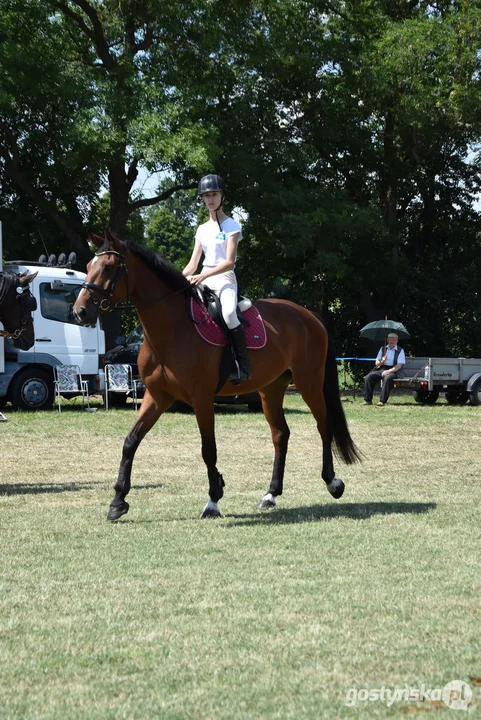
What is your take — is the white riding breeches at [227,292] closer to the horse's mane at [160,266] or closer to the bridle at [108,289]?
the horse's mane at [160,266]

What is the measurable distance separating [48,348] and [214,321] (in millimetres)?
13128

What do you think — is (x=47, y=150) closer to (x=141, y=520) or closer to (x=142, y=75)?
(x=142, y=75)

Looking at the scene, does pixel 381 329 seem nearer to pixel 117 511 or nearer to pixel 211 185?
pixel 211 185

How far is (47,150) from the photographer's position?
2805 centimetres

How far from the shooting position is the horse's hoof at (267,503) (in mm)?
8800

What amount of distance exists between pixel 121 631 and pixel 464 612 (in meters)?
1.78

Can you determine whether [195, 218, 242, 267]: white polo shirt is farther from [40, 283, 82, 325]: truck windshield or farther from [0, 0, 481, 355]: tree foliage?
[0, 0, 481, 355]: tree foliage

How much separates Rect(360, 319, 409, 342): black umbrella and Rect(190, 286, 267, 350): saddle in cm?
1855

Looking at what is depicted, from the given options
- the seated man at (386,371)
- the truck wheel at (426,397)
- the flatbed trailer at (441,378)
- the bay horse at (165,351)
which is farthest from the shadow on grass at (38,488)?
the truck wheel at (426,397)

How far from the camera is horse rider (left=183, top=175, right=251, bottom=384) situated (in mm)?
8484

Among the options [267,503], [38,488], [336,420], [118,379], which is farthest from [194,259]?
[118,379]

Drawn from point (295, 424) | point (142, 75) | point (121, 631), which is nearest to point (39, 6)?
point (142, 75)

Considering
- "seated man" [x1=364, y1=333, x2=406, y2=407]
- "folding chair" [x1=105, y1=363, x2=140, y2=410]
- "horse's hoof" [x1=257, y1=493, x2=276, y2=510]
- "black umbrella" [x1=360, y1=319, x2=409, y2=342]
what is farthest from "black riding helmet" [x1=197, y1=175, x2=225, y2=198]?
"black umbrella" [x1=360, y1=319, x2=409, y2=342]

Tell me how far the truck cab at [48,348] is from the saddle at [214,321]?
40.9 feet
